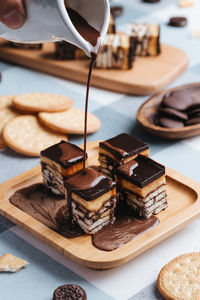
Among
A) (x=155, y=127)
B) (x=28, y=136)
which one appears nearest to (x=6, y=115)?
(x=28, y=136)

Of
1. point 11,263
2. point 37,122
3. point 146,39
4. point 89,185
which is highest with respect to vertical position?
point 146,39

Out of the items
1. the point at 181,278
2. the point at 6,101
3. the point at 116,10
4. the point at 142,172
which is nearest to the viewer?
the point at 181,278

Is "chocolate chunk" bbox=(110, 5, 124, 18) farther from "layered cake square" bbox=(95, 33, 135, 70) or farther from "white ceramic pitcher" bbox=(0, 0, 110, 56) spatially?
"white ceramic pitcher" bbox=(0, 0, 110, 56)

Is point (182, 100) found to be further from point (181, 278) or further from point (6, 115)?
point (181, 278)

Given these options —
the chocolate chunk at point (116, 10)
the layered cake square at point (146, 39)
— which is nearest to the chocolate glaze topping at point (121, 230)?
the layered cake square at point (146, 39)

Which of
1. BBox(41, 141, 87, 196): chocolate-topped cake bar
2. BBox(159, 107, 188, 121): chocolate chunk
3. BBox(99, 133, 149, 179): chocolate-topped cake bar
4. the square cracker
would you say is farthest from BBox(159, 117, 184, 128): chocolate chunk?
the square cracker

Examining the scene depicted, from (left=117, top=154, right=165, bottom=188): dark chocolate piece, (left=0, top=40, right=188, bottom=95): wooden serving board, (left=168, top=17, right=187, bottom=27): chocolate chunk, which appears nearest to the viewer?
(left=117, top=154, right=165, bottom=188): dark chocolate piece
